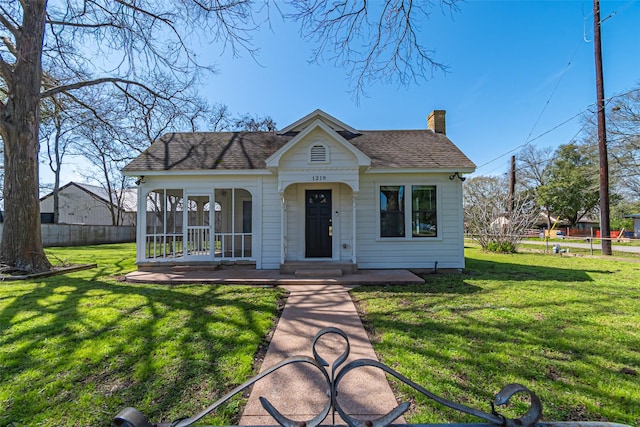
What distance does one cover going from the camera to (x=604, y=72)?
1281 cm

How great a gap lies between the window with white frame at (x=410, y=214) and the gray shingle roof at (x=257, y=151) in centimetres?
87

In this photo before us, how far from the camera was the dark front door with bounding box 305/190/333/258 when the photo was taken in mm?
8969

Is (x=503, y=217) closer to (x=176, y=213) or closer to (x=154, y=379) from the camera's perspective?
(x=176, y=213)

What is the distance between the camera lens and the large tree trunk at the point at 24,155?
8.02 meters

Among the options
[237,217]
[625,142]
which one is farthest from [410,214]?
[625,142]

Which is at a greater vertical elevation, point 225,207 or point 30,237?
point 225,207

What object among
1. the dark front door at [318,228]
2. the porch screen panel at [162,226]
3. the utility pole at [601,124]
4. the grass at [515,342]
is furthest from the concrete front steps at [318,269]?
the utility pole at [601,124]

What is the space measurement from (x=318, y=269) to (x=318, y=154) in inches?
129

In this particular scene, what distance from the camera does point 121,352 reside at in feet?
10.9

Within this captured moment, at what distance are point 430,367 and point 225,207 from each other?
9836 mm

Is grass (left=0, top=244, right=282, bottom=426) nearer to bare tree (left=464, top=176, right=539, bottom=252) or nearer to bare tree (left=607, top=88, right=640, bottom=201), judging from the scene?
bare tree (left=464, top=176, right=539, bottom=252)

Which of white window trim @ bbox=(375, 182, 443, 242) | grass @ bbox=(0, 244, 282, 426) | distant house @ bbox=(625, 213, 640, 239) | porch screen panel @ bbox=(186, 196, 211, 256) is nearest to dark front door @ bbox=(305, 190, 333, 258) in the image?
white window trim @ bbox=(375, 182, 443, 242)

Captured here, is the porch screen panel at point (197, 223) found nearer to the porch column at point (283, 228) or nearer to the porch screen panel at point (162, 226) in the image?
the porch screen panel at point (162, 226)

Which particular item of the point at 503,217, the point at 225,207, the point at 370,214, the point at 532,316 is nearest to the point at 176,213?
the point at 225,207
